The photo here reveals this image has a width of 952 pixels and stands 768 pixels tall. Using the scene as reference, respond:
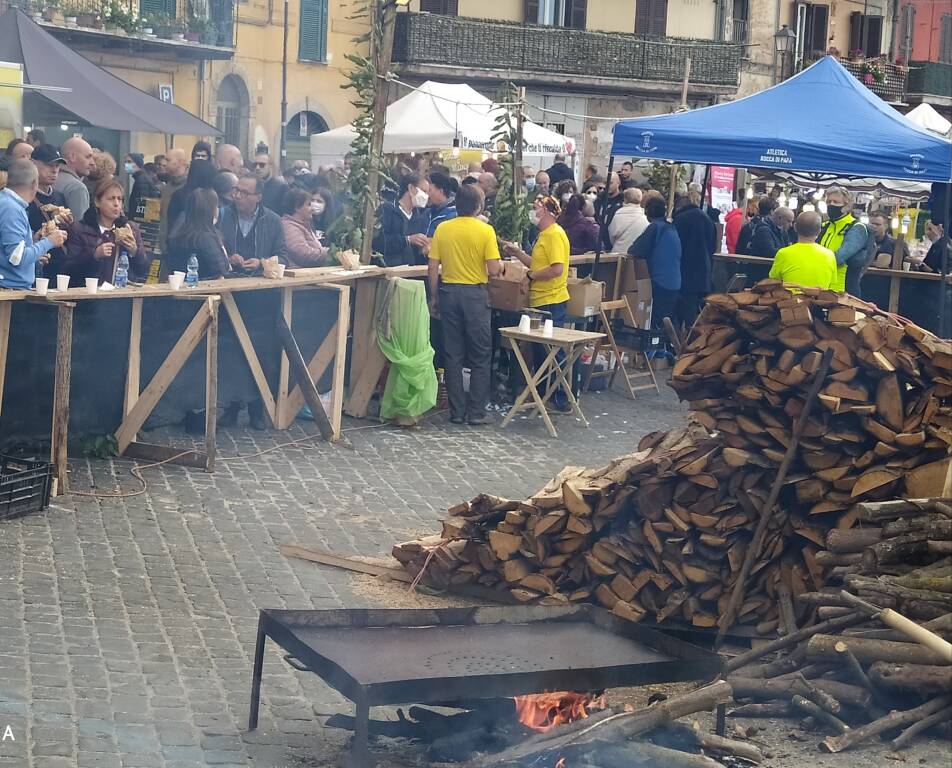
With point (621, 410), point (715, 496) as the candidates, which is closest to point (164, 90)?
point (621, 410)

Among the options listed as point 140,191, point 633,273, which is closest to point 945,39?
point 633,273

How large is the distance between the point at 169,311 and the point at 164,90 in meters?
23.0

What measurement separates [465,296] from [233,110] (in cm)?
2469

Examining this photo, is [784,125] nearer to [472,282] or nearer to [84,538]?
[472,282]

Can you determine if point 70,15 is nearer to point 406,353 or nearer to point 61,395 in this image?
point 406,353

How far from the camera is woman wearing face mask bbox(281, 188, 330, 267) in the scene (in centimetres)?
1285

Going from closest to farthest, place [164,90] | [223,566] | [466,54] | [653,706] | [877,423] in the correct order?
1. [653,706]
2. [877,423]
3. [223,566]
4. [164,90]
5. [466,54]

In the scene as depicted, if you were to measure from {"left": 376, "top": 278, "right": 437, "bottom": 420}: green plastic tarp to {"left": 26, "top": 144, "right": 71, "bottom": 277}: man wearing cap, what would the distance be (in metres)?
2.82

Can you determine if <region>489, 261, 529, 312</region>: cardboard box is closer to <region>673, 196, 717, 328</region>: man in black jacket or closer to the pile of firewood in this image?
<region>673, 196, 717, 328</region>: man in black jacket

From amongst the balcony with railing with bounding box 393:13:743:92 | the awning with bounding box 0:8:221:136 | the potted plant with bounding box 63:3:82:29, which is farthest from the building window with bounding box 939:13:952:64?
the awning with bounding box 0:8:221:136

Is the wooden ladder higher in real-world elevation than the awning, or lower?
lower

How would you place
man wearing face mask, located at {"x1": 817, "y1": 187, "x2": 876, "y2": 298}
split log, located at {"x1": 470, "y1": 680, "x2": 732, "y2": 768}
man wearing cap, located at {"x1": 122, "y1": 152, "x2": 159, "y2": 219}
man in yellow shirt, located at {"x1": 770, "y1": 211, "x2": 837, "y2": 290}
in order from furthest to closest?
man wearing face mask, located at {"x1": 817, "y1": 187, "x2": 876, "y2": 298}, man wearing cap, located at {"x1": 122, "y1": 152, "x2": 159, "y2": 219}, man in yellow shirt, located at {"x1": 770, "y1": 211, "x2": 837, "y2": 290}, split log, located at {"x1": 470, "y1": 680, "x2": 732, "y2": 768}

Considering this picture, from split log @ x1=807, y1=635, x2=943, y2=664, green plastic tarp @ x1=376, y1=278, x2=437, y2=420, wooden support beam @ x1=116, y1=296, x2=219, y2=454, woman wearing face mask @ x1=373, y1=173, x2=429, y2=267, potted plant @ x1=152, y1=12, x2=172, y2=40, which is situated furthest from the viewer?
potted plant @ x1=152, y1=12, x2=172, y2=40

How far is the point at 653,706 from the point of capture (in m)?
5.63
